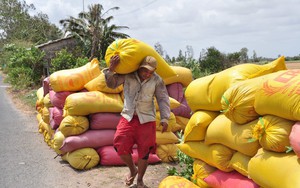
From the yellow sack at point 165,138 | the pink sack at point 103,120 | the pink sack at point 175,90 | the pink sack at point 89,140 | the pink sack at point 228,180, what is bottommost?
the yellow sack at point 165,138

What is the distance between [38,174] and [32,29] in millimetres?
43899

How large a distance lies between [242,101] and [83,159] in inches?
112

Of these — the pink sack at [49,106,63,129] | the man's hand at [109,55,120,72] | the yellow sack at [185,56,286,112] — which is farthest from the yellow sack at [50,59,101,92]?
the yellow sack at [185,56,286,112]

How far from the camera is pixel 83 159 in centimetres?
488

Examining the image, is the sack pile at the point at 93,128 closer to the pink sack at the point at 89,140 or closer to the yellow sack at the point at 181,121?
the pink sack at the point at 89,140

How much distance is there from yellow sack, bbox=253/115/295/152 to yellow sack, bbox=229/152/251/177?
0.35 m

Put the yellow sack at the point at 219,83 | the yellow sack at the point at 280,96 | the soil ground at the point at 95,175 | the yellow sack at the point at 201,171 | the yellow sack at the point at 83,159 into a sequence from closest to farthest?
the yellow sack at the point at 280,96, the yellow sack at the point at 219,83, the yellow sack at the point at 201,171, the soil ground at the point at 95,175, the yellow sack at the point at 83,159

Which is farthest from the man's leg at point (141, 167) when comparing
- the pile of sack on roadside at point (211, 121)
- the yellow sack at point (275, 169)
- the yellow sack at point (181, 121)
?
the yellow sack at point (181, 121)

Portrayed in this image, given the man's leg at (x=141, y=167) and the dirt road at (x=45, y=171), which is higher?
the man's leg at (x=141, y=167)

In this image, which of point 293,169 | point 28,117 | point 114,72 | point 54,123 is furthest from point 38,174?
point 28,117

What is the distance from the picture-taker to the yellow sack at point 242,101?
8.89 ft

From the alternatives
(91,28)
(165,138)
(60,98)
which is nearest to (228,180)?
(165,138)

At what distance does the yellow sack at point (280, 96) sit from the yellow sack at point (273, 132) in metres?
0.06

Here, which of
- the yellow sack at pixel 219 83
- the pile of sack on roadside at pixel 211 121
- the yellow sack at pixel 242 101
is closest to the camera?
the pile of sack on roadside at pixel 211 121
